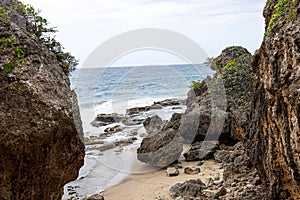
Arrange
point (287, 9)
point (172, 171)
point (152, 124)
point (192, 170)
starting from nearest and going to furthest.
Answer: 1. point (287, 9)
2. point (192, 170)
3. point (172, 171)
4. point (152, 124)

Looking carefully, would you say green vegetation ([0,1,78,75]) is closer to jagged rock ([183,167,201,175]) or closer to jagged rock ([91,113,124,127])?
jagged rock ([183,167,201,175])

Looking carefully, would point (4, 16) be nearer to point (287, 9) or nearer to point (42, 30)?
point (42, 30)

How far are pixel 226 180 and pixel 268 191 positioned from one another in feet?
10.2

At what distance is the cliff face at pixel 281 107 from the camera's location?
4637 millimetres

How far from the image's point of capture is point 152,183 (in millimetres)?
11438

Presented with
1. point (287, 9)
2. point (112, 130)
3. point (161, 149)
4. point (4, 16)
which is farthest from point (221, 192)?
point (112, 130)

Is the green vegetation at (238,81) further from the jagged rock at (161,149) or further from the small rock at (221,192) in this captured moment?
the small rock at (221,192)

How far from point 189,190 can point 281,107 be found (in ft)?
16.6

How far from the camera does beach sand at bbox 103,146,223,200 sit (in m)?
10.4

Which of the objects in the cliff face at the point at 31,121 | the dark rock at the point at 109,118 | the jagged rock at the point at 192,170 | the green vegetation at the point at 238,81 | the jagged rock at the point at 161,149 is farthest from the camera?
the dark rock at the point at 109,118

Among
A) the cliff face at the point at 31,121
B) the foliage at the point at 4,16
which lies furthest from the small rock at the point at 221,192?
the foliage at the point at 4,16

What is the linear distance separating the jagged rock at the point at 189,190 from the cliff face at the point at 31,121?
14.2 ft

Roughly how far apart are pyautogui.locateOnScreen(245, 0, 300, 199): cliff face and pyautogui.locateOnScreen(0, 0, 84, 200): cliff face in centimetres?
351

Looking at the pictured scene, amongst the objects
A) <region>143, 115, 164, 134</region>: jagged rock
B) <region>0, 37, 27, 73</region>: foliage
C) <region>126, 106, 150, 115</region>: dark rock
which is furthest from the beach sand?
<region>126, 106, 150, 115</region>: dark rock
